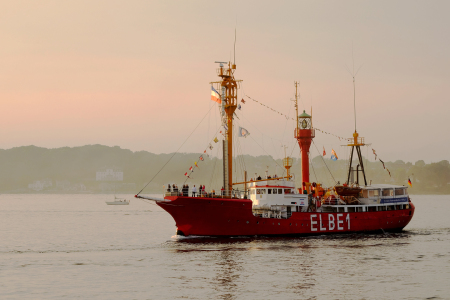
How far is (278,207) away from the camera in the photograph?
54.8 metres

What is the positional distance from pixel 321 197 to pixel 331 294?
29.7 meters

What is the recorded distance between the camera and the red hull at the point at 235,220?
5062 cm

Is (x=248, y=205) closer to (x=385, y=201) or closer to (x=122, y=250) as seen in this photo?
(x=122, y=250)

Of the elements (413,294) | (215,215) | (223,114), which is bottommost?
(413,294)

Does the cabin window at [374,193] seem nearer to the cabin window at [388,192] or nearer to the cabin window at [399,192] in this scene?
the cabin window at [388,192]

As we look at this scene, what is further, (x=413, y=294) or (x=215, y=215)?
(x=215, y=215)

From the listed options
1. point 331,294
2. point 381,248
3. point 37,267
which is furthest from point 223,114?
point 331,294

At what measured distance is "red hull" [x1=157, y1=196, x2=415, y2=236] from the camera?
5062 centimetres

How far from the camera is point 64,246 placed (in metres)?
57.8

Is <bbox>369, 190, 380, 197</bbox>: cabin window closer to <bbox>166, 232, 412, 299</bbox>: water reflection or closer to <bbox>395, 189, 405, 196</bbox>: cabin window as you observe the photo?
<bbox>395, 189, 405, 196</bbox>: cabin window

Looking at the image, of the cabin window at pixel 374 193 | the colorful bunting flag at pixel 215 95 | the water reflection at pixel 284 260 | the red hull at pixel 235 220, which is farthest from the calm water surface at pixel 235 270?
the colorful bunting flag at pixel 215 95

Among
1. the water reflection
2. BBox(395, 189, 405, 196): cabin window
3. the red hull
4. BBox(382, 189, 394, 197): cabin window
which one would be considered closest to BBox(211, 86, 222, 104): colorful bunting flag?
the red hull

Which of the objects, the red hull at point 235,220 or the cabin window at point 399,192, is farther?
the cabin window at point 399,192

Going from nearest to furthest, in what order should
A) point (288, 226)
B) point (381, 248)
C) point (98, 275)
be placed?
point (98, 275), point (381, 248), point (288, 226)
